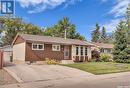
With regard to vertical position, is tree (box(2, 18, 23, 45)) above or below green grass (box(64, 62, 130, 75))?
above

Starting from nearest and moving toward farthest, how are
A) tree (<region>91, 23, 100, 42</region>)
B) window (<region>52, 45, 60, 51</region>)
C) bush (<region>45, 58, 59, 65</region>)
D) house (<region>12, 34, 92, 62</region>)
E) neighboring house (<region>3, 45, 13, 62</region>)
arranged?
1. bush (<region>45, 58, 59, 65</region>)
2. house (<region>12, 34, 92, 62</region>)
3. window (<region>52, 45, 60, 51</region>)
4. neighboring house (<region>3, 45, 13, 62</region>)
5. tree (<region>91, 23, 100, 42</region>)

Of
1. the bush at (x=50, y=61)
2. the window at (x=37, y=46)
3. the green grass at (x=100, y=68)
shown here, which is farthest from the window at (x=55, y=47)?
the green grass at (x=100, y=68)

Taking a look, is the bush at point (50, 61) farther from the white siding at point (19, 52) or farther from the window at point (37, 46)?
the white siding at point (19, 52)

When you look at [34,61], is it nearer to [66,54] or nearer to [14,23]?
[66,54]

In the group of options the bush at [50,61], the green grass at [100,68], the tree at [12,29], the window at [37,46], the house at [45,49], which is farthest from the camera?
the tree at [12,29]

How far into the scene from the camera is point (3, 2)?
884 inches

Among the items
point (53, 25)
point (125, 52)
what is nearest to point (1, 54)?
point (125, 52)

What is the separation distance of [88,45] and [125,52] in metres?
5.71

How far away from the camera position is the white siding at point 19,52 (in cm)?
2974

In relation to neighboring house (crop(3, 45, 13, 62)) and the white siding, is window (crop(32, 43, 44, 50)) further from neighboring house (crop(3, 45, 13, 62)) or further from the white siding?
neighboring house (crop(3, 45, 13, 62))

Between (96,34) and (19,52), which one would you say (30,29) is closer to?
(19,52)

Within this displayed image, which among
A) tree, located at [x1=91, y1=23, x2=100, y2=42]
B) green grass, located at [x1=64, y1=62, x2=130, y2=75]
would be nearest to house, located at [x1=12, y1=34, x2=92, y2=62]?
green grass, located at [x1=64, y1=62, x2=130, y2=75]

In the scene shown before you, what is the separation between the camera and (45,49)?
100 ft

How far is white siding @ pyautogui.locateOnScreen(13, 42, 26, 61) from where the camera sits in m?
29.7
